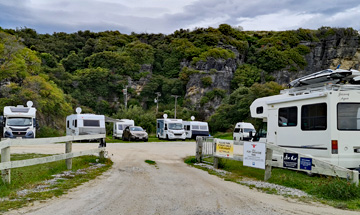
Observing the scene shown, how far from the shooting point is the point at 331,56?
273ft

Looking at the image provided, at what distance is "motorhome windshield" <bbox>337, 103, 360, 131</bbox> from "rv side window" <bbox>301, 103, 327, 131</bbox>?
0.43 meters

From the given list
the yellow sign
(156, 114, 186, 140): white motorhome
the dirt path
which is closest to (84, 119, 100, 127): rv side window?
(156, 114, 186, 140): white motorhome

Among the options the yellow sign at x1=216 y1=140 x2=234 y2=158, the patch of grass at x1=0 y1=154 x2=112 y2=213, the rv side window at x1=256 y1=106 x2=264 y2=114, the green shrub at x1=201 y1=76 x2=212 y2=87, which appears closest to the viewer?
the patch of grass at x1=0 y1=154 x2=112 y2=213

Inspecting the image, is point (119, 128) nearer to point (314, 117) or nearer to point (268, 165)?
point (314, 117)

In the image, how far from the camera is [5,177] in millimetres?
7816

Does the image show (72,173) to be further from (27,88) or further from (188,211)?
(27,88)

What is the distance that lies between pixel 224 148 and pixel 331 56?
3132 inches

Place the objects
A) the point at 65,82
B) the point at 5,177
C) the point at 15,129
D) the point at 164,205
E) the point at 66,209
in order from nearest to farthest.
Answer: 1. the point at 66,209
2. the point at 164,205
3. the point at 5,177
4. the point at 15,129
5. the point at 65,82

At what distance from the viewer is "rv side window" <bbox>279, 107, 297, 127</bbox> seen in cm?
1212

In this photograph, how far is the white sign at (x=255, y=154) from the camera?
10.6 meters

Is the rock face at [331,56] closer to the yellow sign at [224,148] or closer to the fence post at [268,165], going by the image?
the yellow sign at [224,148]

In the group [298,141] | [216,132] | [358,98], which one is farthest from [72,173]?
[216,132]

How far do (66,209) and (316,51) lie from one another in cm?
9012

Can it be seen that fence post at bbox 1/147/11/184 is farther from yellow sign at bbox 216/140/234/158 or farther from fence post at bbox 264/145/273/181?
yellow sign at bbox 216/140/234/158
